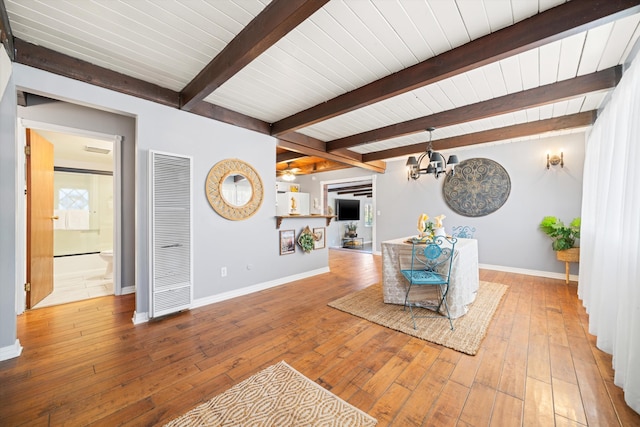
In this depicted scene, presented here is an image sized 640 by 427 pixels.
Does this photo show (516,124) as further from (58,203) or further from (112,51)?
(58,203)

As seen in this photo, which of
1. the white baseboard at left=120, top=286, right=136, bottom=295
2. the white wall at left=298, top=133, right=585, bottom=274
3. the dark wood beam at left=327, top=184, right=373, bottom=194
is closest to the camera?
the white baseboard at left=120, top=286, right=136, bottom=295

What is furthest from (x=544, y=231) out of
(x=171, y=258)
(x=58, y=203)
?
(x=58, y=203)

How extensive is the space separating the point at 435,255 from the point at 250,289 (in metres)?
2.53

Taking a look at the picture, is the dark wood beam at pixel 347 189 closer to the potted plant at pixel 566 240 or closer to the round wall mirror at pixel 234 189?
the potted plant at pixel 566 240

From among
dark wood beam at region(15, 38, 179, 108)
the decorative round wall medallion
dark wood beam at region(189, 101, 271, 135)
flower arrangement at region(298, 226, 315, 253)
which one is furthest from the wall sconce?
dark wood beam at region(15, 38, 179, 108)

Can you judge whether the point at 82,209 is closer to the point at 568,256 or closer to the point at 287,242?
the point at 287,242

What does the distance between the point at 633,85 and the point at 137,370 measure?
13.7ft

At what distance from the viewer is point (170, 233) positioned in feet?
8.95

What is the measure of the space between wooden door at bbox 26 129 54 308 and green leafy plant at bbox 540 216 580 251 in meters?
7.24

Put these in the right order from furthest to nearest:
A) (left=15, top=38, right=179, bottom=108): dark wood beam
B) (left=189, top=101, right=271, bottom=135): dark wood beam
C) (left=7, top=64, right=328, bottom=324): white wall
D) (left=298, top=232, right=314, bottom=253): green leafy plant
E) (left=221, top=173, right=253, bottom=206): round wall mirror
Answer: (left=298, top=232, right=314, bottom=253): green leafy plant, (left=221, top=173, right=253, bottom=206): round wall mirror, (left=189, top=101, right=271, bottom=135): dark wood beam, (left=7, top=64, right=328, bottom=324): white wall, (left=15, top=38, right=179, bottom=108): dark wood beam

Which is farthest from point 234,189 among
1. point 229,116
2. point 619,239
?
point 619,239

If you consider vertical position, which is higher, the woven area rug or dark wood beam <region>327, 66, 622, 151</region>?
dark wood beam <region>327, 66, 622, 151</region>

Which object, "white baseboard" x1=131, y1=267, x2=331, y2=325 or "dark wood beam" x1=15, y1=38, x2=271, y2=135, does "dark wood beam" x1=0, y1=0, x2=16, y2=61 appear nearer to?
"dark wood beam" x1=15, y1=38, x2=271, y2=135

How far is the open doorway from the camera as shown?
8.70 m
